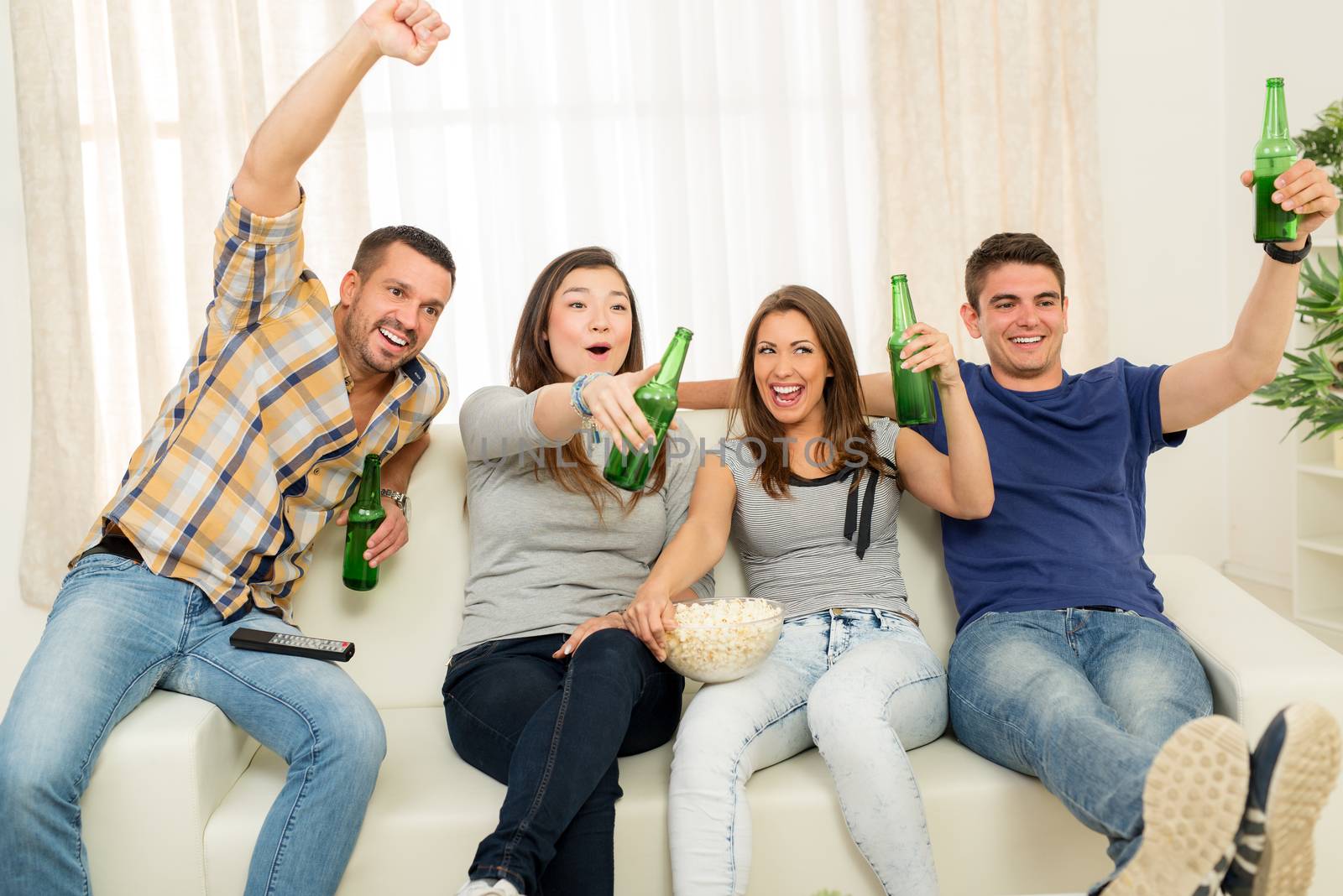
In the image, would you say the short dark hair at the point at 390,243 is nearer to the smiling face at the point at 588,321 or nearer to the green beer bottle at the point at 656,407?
the smiling face at the point at 588,321

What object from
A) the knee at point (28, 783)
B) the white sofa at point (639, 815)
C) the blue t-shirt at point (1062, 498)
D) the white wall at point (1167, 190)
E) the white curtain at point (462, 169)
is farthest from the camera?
the white wall at point (1167, 190)

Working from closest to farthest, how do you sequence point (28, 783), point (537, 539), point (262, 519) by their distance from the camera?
point (28, 783), point (262, 519), point (537, 539)

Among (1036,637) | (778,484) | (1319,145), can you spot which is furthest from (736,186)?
(1036,637)

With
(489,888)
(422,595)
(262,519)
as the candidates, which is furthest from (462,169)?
(489,888)

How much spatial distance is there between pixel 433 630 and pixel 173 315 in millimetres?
2047

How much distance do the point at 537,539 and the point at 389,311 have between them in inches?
18.4

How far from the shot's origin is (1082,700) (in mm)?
1562

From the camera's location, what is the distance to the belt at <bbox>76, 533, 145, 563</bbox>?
1.75 m

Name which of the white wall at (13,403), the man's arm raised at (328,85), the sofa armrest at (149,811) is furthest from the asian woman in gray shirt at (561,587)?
the white wall at (13,403)

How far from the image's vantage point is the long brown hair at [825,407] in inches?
78.5

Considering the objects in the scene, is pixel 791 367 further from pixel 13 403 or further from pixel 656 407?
pixel 13 403

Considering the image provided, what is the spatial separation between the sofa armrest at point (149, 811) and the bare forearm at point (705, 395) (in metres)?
1.09

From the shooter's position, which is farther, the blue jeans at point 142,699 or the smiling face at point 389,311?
the smiling face at point 389,311

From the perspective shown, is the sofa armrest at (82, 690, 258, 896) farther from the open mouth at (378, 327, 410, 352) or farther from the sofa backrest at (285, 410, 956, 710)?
the open mouth at (378, 327, 410, 352)
